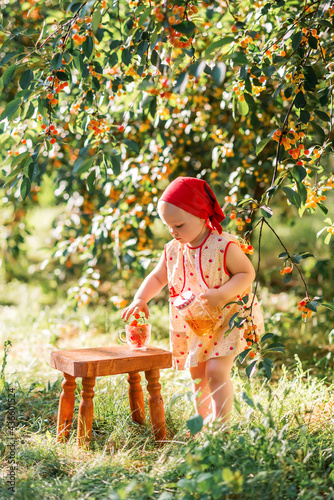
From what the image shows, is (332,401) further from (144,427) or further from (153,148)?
(153,148)

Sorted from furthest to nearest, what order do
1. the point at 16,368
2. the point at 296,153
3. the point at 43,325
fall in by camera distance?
the point at 43,325 → the point at 16,368 → the point at 296,153

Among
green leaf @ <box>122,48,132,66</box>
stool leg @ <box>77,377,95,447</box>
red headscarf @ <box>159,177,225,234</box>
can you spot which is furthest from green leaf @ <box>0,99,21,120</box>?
stool leg @ <box>77,377,95,447</box>

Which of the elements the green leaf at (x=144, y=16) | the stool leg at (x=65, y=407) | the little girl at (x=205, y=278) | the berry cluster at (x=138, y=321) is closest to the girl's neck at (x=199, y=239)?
the little girl at (x=205, y=278)

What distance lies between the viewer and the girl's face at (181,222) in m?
1.96

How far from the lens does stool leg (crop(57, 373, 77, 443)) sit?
2025 millimetres

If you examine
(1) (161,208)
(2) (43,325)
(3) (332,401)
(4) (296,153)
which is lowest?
(3) (332,401)

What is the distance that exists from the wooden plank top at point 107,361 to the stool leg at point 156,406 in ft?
0.17

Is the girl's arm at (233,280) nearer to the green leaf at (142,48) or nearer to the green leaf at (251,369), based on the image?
the green leaf at (251,369)

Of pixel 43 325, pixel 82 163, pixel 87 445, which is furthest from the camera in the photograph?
pixel 43 325

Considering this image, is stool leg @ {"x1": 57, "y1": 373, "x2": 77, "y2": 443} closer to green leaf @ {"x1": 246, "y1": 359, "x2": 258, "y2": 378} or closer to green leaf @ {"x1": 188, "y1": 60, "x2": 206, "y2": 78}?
green leaf @ {"x1": 246, "y1": 359, "x2": 258, "y2": 378}

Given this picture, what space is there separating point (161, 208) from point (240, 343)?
627 mm

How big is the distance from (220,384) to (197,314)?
29 cm

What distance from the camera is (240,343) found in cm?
203

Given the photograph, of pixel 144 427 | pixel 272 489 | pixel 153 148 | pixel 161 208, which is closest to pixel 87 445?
pixel 144 427
